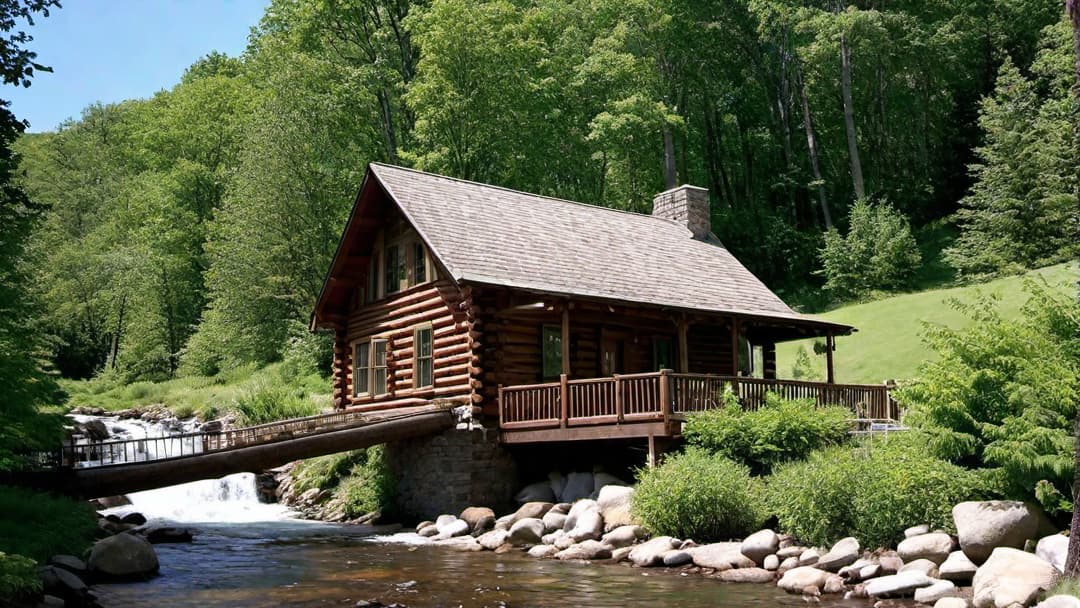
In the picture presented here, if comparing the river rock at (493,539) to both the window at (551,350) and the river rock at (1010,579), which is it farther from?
the river rock at (1010,579)

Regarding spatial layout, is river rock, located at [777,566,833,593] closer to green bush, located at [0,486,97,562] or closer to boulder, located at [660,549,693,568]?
boulder, located at [660,549,693,568]

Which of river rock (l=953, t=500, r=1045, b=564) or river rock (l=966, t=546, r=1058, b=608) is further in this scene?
river rock (l=953, t=500, r=1045, b=564)

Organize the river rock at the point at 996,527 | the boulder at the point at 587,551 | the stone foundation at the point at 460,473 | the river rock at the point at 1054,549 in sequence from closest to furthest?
the river rock at the point at 1054,549 → the river rock at the point at 996,527 → the boulder at the point at 587,551 → the stone foundation at the point at 460,473

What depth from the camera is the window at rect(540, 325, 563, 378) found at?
75.5 ft

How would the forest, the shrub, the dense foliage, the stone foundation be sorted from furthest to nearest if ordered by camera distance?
the shrub
the forest
the stone foundation
the dense foliage

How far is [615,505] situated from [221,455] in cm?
766

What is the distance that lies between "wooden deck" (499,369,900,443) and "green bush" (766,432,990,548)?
359 centimetres

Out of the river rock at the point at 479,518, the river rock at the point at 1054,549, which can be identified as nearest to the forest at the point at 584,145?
the river rock at the point at 479,518

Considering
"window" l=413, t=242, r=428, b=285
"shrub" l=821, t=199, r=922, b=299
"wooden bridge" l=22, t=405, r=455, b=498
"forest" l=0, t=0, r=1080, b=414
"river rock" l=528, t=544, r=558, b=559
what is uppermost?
"forest" l=0, t=0, r=1080, b=414

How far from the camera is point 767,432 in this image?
1716 centimetres

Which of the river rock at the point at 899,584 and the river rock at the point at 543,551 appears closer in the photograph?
the river rock at the point at 899,584

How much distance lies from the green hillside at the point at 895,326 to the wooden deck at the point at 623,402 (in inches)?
406

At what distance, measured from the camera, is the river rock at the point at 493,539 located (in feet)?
58.4

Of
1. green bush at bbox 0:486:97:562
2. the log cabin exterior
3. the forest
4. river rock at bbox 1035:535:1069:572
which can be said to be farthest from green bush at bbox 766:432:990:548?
the forest
